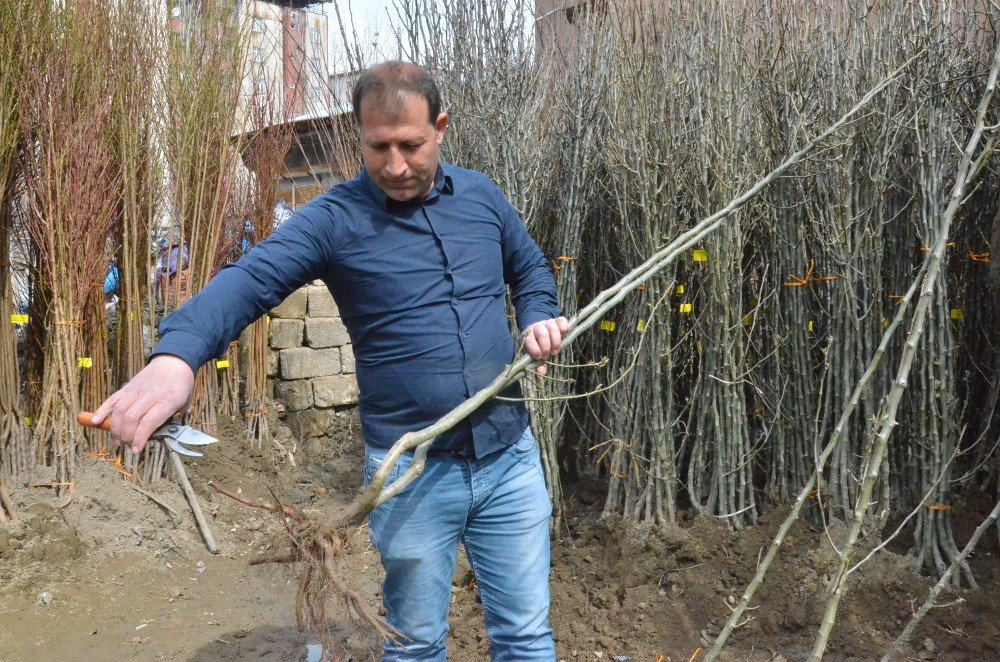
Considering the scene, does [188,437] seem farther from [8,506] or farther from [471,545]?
[8,506]

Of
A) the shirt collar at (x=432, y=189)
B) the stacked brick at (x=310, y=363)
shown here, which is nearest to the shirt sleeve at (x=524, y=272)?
the shirt collar at (x=432, y=189)

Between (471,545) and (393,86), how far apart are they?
4.18 ft

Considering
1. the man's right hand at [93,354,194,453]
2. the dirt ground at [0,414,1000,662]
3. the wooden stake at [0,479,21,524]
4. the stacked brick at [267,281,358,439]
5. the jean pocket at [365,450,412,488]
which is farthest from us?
the stacked brick at [267,281,358,439]

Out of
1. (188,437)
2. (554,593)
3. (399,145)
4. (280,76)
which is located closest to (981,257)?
(554,593)

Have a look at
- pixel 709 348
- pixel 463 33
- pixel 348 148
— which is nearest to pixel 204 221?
pixel 348 148

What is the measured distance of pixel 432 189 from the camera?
2.26 metres

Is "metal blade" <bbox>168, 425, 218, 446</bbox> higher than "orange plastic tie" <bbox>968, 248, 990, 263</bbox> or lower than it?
lower

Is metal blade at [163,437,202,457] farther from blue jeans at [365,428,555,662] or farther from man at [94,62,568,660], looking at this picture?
blue jeans at [365,428,555,662]

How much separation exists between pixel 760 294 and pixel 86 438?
3.76 metres

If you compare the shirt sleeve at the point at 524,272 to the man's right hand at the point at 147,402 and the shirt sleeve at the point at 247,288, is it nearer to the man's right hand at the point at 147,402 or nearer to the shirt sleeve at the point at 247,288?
the shirt sleeve at the point at 247,288

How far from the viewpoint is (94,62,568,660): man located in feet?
6.90

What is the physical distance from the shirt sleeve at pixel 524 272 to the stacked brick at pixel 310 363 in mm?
4291

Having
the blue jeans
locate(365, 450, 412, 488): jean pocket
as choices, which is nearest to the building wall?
locate(365, 450, 412, 488): jean pocket

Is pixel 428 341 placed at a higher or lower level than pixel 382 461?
higher
